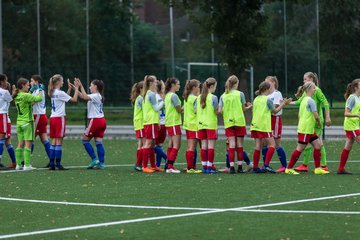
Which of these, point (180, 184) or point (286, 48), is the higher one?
point (286, 48)

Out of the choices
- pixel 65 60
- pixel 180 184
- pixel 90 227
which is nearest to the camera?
pixel 90 227

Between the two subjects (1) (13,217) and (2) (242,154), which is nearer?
(1) (13,217)

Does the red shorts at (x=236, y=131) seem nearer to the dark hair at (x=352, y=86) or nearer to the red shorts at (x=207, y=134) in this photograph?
the red shorts at (x=207, y=134)

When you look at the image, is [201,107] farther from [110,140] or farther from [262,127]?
[110,140]

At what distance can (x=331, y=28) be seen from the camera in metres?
50.2

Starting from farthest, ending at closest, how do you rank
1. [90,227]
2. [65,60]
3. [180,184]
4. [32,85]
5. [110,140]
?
1. [65,60]
2. [110,140]
3. [32,85]
4. [180,184]
5. [90,227]

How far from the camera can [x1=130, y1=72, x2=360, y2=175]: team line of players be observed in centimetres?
2014

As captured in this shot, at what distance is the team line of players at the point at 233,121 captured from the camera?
2014cm

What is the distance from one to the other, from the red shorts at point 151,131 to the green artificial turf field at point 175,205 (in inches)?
30.6

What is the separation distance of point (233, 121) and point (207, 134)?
0.59m

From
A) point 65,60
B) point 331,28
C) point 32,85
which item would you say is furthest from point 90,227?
point 65,60

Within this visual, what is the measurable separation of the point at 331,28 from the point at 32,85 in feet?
96.4

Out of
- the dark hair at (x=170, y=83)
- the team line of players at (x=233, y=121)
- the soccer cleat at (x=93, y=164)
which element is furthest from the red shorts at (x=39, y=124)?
the dark hair at (x=170, y=83)

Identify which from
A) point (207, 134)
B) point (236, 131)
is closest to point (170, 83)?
point (207, 134)
